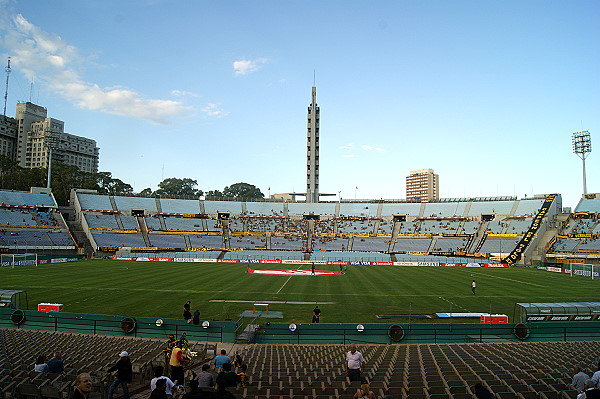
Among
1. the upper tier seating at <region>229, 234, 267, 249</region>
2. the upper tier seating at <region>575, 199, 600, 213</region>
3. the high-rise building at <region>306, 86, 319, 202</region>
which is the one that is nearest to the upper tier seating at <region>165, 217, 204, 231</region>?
the upper tier seating at <region>229, 234, 267, 249</region>

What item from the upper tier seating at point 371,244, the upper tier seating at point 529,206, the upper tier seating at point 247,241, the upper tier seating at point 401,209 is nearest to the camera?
the upper tier seating at point 247,241

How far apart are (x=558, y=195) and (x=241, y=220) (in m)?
71.6

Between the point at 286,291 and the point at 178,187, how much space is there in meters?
159

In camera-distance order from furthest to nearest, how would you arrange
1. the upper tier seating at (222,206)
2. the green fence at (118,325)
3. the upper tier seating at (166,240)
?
the upper tier seating at (222,206), the upper tier seating at (166,240), the green fence at (118,325)

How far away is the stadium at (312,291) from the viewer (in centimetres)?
1209

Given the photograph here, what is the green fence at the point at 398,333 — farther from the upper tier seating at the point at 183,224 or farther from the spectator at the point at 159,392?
the upper tier seating at the point at 183,224

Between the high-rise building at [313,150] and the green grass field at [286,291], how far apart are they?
5979 cm

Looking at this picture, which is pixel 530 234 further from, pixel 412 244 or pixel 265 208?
pixel 265 208

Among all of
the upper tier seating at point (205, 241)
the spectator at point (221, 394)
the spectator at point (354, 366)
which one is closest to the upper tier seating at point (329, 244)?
the upper tier seating at point (205, 241)

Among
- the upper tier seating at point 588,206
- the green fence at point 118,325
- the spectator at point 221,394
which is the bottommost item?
the green fence at point 118,325

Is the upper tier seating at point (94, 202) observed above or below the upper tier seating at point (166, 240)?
above

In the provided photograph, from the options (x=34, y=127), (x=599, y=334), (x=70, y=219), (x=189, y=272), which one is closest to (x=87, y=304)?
(x=189, y=272)

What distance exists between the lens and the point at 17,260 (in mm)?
59625

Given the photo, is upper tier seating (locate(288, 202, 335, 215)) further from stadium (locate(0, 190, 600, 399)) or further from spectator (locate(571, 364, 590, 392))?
spectator (locate(571, 364, 590, 392))
